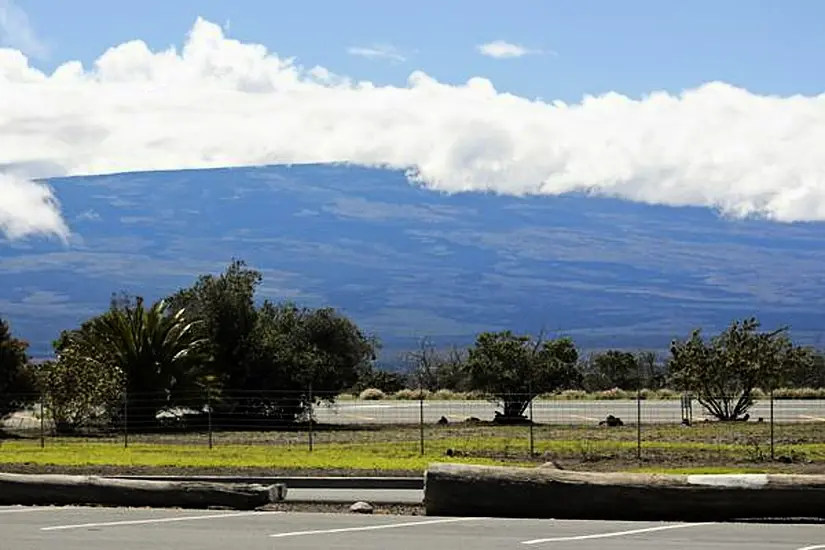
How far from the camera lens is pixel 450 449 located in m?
29.2

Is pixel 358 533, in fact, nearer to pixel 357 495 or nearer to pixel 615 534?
pixel 615 534

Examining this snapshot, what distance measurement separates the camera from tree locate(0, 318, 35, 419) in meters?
40.8

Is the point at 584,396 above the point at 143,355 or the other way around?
the other way around

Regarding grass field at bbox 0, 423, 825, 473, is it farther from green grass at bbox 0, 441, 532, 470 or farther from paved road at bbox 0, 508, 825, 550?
paved road at bbox 0, 508, 825, 550

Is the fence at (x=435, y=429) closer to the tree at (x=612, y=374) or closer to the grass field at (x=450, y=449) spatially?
the grass field at (x=450, y=449)

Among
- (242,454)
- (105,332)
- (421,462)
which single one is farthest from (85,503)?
(105,332)

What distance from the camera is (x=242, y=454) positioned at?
96.4 ft

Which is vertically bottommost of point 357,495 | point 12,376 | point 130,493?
point 357,495

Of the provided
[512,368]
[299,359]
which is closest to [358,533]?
[299,359]

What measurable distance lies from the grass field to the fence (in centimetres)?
5

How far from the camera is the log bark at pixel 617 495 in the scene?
15.5m

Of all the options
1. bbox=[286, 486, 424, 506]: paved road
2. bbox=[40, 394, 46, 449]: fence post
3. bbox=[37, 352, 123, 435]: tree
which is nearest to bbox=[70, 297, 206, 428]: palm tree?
bbox=[37, 352, 123, 435]: tree

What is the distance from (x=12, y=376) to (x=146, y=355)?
3986 millimetres

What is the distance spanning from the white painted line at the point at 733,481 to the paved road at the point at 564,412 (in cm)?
2803
